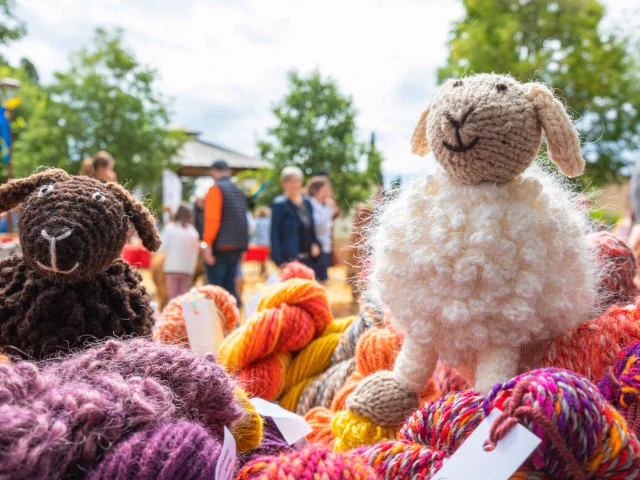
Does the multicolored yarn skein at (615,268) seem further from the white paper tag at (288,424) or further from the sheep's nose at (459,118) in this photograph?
the white paper tag at (288,424)

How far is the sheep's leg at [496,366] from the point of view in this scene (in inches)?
25.0

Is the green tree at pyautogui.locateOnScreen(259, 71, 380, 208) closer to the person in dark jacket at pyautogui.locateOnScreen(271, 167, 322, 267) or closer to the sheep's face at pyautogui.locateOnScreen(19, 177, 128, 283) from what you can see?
the person in dark jacket at pyautogui.locateOnScreen(271, 167, 322, 267)

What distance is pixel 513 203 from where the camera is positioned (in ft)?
2.12

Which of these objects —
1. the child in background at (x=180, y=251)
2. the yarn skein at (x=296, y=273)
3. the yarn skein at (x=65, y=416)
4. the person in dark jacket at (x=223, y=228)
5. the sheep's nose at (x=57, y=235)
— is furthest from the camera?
the child in background at (x=180, y=251)

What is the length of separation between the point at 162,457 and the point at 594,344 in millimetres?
550

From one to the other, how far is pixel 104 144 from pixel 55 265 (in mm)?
12492

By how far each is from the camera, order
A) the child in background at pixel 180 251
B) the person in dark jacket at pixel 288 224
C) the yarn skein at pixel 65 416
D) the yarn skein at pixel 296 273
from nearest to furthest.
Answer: the yarn skein at pixel 65 416 < the yarn skein at pixel 296 273 < the person in dark jacket at pixel 288 224 < the child in background at pixel 180 251

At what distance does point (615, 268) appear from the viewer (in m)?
0.84

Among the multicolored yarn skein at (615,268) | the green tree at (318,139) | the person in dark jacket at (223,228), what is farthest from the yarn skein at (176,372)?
the green tree at (318,139)

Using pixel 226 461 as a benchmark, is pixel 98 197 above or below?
above

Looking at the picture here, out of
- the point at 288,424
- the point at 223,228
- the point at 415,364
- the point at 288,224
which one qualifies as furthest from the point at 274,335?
the point at 223,228

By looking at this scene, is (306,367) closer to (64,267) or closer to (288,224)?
(64,267)

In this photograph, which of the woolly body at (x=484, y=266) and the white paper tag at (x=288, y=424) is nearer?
the woolly body at (x=484, y=266)

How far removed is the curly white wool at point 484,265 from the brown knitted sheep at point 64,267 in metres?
0.40
